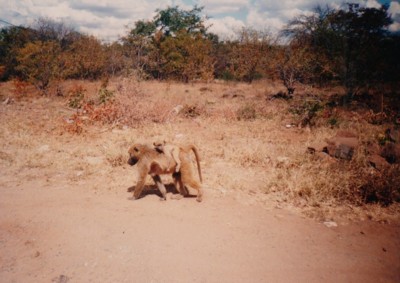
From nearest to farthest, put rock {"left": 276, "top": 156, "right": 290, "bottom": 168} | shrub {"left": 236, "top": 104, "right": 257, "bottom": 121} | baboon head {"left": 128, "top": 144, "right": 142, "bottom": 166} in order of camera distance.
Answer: baboon head {"left": 128, "top": 144, "right": 142, "bottom": 166} < rock {"left": 276, "top": 156, "right": 290, "bottom": 168} < shrub {"left": 236, "top": 104, "right": 257, "bottom": 121}

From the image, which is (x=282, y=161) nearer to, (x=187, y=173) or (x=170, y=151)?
(x=187, y=173)

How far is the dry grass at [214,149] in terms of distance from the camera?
533 centimetres

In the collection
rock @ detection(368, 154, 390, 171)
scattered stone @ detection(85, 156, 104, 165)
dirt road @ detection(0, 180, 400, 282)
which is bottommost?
dirt road @ detection(0, 180, 400, 282)

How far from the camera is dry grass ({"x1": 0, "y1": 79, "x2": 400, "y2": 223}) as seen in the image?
5.33 m

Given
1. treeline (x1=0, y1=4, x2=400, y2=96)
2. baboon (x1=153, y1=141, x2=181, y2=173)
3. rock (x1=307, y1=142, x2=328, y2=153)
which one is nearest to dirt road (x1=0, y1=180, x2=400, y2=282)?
baboon (x1=153, y1=141, x2=181, y2=173)

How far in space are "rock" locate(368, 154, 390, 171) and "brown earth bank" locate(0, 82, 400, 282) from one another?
116 cm

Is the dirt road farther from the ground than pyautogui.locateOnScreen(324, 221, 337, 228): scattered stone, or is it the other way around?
pyautogui.locateOnScreen(324, 221, 337, 228): scattered stone

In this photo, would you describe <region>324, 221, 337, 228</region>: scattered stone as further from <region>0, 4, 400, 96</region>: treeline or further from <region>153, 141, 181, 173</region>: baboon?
<region>0, 4, 400, 96</region>: treeline

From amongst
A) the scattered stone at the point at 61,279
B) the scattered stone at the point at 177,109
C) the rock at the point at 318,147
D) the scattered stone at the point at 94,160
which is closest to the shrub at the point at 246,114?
the scattered stone at the point at 177,109

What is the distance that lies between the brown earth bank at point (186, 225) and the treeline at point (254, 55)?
7.19 meters

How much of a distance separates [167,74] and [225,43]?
11846 millimetres

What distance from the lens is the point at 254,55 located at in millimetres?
24250

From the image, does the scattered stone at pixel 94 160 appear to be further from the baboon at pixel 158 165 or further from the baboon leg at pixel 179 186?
the baboon leg at pixel 179 186

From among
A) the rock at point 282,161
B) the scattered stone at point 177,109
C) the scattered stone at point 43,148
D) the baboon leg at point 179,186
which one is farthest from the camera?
the scattered stone at point 177,109
